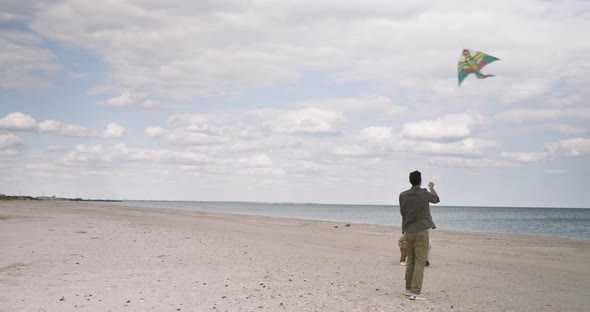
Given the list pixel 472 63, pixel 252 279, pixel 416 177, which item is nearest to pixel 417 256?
pixel 416 177

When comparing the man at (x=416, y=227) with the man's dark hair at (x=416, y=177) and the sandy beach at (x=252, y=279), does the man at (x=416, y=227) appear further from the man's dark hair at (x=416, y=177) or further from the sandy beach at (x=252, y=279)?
the sandy beach at (x=252, y=279)

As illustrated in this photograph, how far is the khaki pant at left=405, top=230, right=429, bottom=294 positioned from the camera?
950 cm

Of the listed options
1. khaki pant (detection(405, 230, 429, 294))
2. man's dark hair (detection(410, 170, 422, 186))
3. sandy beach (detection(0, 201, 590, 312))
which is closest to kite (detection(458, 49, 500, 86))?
man's dark hair (detection(410, 170, 422, 186))

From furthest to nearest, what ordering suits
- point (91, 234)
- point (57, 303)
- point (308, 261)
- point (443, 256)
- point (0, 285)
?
point (91, 234), point (443, 256), point (308, 261), point (0, 285), point (57, 303)

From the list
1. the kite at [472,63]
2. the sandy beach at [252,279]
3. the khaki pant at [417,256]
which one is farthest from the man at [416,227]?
the kite at [472,63]

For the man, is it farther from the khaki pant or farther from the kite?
→ the kite

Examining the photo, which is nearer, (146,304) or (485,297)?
(146,304)

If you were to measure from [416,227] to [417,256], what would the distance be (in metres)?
0.55

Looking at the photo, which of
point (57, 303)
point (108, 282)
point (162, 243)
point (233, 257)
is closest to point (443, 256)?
point (233, 257)

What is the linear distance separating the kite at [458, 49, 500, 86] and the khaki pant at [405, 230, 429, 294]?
19.4 ft

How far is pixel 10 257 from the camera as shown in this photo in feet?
44.2

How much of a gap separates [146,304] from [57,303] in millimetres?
1470

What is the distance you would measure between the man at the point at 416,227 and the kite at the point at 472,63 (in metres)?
5.34

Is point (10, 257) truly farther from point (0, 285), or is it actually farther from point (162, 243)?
point (162, 243)
